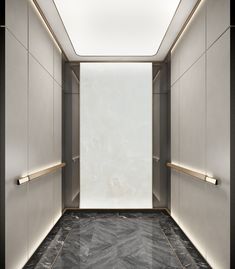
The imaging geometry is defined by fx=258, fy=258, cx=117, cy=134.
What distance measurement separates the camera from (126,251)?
3438mm

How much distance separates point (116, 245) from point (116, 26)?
3.28 metres

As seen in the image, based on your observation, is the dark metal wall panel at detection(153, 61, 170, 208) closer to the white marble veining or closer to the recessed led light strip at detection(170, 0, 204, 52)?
the white marble veining

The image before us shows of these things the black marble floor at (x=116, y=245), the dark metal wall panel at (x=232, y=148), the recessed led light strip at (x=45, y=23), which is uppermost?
the recessed led light strip at (x=45, y=23)

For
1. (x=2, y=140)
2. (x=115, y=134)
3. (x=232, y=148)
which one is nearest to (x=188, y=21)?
(x=232, y=148)

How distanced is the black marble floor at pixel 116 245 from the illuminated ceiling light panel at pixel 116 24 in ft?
10.7

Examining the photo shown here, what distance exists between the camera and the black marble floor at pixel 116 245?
3.08 m

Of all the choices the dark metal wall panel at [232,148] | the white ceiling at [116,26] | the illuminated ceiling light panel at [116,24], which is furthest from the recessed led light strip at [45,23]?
the dark metal wall panel at [232,148]

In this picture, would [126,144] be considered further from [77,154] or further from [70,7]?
[70,7]

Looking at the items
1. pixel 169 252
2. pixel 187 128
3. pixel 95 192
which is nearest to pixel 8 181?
pixel 169 252

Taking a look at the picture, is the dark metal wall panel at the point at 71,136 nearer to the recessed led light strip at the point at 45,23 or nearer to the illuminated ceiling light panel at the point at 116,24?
the illuminated ceiling light panel at the point at 116,24

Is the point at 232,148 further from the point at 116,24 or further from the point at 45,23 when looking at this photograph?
the point at 45,23

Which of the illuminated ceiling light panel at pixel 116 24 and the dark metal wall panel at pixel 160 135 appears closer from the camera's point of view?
the illuminated ceiling light panel at pixel 116 24

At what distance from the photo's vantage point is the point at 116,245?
364cm

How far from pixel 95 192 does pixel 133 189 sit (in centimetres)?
82
